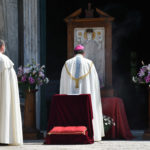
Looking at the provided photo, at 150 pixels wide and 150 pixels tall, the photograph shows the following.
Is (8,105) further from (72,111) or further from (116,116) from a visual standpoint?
(116,116)

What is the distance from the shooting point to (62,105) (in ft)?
28.8

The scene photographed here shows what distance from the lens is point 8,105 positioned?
27.7ft

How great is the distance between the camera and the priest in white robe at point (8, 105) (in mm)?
8391

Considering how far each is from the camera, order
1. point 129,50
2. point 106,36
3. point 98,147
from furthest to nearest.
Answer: point 129,50
point 106,36
point 98,147

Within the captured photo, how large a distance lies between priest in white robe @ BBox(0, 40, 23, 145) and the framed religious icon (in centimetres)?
221

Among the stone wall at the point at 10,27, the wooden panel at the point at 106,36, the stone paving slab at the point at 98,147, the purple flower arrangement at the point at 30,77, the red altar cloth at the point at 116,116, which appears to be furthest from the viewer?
the stone wall at the point at 10,27

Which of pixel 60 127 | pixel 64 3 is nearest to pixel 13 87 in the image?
pixel 60 127

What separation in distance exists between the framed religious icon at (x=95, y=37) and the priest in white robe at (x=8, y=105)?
2.21 m

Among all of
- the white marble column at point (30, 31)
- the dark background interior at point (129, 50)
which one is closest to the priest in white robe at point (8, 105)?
the white marble column at point (30, 31)

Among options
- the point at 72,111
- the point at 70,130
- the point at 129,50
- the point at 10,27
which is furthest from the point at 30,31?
the point at 70,130

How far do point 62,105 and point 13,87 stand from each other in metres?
0.91

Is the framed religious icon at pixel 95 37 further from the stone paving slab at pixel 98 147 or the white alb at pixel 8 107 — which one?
the white alb at pixel 8 107

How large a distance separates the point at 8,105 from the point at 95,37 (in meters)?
2.84

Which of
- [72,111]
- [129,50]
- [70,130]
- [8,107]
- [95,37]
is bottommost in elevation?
[70,130]
